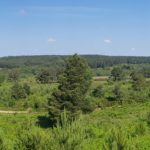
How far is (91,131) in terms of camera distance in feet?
120

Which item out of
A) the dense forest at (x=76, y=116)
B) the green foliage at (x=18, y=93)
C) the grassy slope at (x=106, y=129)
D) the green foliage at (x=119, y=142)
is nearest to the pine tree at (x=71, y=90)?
the dense forest at (x=76, y=116)

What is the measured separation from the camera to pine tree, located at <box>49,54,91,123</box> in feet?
153

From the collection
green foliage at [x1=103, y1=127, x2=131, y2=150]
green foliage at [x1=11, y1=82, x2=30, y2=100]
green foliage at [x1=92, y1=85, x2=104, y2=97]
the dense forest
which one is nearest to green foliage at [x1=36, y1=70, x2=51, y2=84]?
the dense forest

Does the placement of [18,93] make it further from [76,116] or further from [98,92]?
[76,116]

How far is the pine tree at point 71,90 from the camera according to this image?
1839 inches

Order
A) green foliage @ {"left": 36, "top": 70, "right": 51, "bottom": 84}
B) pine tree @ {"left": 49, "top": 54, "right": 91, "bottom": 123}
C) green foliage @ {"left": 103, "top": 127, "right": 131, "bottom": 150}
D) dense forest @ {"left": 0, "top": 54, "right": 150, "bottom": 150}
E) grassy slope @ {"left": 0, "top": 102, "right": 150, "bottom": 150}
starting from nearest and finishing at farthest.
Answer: dense forest @ {"left": 0, "top": 54, "right": 150, "bottom": 150}
green foliage @ {"left": 103, "top": 127, "right": 131, "bottom": 150}
grassy slope @ {"left": 0, "top": 102, "right": 150, "bottom": 150}
pine tree @ {"left": 49, "top": 54, "right": 91, "bottom": 123}
green foliage @ {"left": 36, "top": 70, "right": 51, "bottom": 84}

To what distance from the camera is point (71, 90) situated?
47.9 meters

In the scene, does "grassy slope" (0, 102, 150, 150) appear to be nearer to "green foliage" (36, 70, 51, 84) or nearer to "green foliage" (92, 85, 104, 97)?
"green foliage" (92, 85, 104, 97)

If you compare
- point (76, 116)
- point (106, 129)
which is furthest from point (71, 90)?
point (106, 129)

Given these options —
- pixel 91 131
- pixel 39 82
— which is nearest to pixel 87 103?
pixel 91 131

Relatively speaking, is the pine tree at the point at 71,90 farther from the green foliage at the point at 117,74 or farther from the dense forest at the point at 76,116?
the green foliage at the point at 117,74

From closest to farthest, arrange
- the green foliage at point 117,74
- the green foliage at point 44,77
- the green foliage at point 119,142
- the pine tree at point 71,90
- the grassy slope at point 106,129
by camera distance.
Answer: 1. the green foliage at point 119,142
2. the grassy slope at point 106,129
3. the pine tree at point 71,90
4. the green foliage at point 117,74
5. the green foliage at point 44,77

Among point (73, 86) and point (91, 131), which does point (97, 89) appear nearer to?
point (73, 86)

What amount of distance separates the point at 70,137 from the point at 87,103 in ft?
97.5
